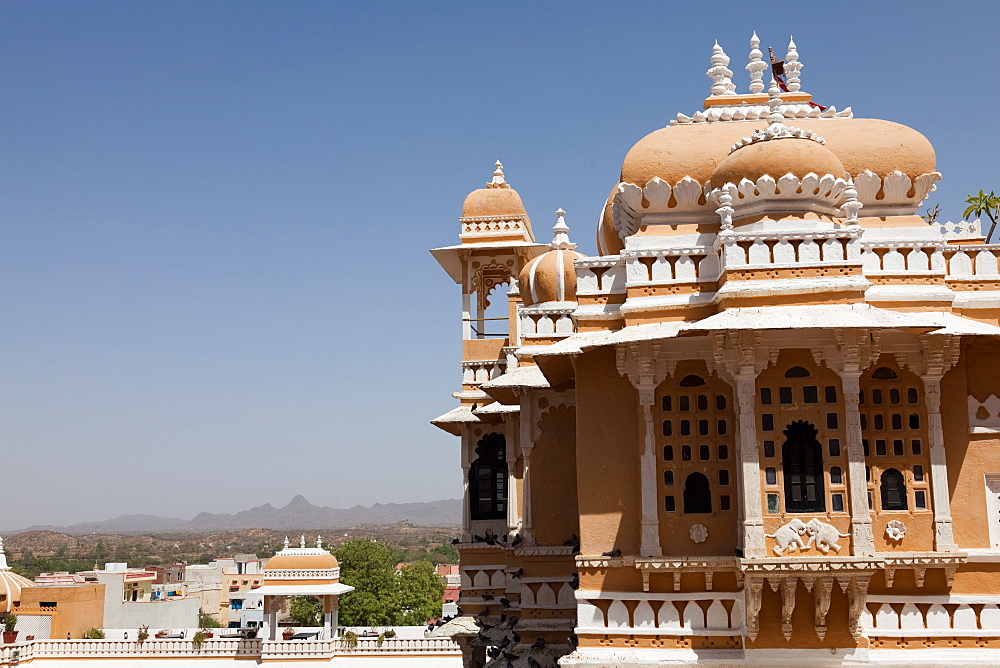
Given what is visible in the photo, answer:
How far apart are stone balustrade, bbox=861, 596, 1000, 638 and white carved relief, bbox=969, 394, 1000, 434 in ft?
6.91

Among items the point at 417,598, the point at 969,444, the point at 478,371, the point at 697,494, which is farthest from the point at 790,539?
the point at 417,598

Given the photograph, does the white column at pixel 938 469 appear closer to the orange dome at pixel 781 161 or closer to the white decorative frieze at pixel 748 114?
the orange dome at pixel 781 161

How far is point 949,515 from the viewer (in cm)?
1245

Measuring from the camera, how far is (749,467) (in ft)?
40.0

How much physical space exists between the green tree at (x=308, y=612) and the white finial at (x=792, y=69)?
42303 millimetres

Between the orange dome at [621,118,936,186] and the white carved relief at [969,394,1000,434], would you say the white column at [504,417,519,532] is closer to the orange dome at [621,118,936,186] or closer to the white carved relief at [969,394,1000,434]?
the orange dome at [621,118,936,186]

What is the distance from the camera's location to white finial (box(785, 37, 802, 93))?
54.4 feet

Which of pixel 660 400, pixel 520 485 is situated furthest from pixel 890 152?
pixel 520 485

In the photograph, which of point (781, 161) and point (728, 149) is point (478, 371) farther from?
point (781, 161)

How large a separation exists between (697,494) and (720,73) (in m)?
7.30

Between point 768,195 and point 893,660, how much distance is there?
19.4 ft

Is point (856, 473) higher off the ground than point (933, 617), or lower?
higher

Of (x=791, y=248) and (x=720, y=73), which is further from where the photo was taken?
(x=720, y=73)

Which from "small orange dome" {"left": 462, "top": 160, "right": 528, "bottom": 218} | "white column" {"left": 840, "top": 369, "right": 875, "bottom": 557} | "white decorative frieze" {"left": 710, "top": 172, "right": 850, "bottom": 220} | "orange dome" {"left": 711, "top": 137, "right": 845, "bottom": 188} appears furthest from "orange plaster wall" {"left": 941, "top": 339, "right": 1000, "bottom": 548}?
"small orange dome" {"left": 462, "top": 160, "right": 528, "bottom": 218}
